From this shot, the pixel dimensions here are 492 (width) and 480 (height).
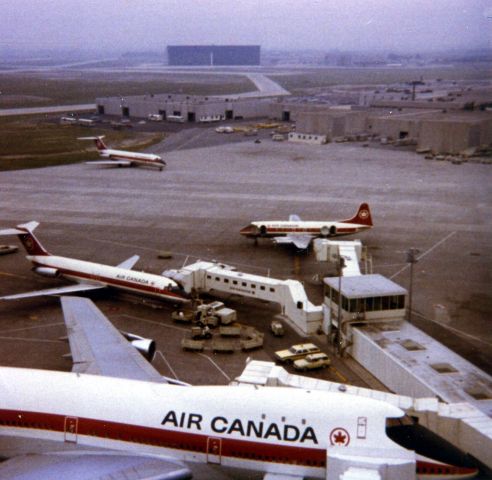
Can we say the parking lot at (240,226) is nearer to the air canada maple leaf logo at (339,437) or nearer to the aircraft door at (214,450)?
the aircraft door at (214,450)

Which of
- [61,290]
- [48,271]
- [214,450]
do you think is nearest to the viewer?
[214,450]

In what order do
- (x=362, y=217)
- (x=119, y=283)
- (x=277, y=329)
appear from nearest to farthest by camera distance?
1. (x=277, y=329)
2. (x=119, y=283)
3. (x=362, y=217)

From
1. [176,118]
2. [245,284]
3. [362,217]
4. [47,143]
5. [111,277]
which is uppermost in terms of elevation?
[362,217]

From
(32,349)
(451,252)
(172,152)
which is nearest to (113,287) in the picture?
(32,349)

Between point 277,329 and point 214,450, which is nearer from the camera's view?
point 214,450

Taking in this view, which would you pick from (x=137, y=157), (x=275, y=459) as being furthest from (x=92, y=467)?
(x=137, y=157)

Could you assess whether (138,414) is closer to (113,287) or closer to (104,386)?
(104,386)

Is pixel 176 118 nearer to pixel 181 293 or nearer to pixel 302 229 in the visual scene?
pixel 302 229
